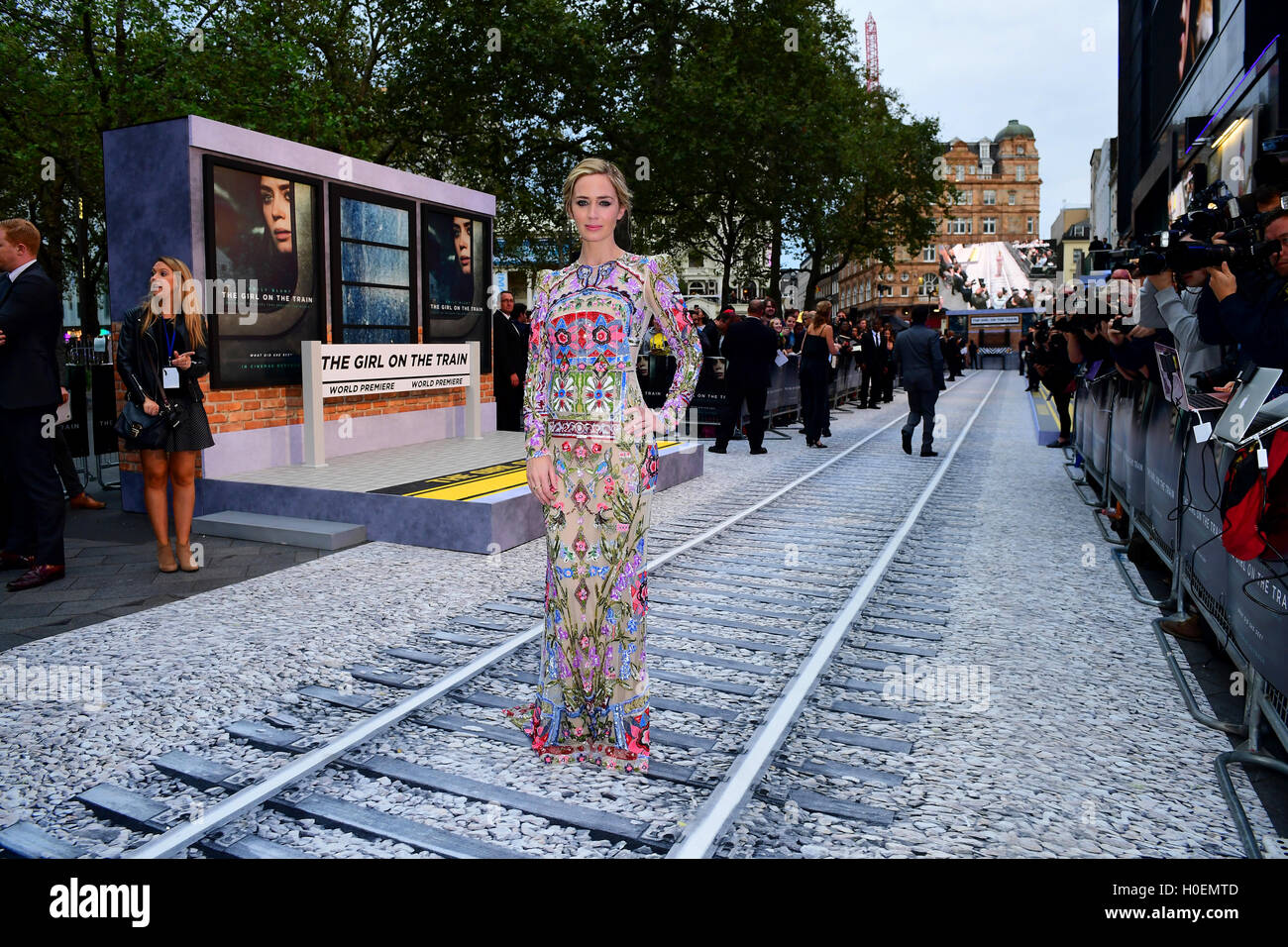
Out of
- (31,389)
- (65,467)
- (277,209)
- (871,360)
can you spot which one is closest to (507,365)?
(277,209)

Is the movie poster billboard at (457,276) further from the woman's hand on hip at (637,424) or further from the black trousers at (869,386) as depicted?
the black trousers at (869,386)

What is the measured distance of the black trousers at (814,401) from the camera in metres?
15.5

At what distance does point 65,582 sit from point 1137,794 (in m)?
6.38

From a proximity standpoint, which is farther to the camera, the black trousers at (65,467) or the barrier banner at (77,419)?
the barrier banner at (77,419)

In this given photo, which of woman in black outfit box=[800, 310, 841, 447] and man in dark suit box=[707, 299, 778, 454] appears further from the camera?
woman in black outfit box=[800, 310, 841, 447]

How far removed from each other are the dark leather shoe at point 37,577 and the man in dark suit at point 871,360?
20.9 m

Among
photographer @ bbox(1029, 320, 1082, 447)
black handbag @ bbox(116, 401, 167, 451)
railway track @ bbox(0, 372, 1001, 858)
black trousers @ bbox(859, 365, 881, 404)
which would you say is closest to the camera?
railway track @ bbox(0, 372, 1001, 858)

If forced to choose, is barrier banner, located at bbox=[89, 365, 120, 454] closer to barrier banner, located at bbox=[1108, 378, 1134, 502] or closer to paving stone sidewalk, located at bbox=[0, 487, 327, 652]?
paving stone sidewalk, located at bbox=[0, 487, 327, 652]

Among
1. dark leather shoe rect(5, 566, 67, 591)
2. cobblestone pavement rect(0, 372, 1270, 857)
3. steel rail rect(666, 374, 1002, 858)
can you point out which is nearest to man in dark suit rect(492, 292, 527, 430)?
cobblestone pavement rect(0, 372, 1270, 857)

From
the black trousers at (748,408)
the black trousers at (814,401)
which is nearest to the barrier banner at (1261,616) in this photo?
the black trousers at (748,408)

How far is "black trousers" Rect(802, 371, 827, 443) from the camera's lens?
50.8ft

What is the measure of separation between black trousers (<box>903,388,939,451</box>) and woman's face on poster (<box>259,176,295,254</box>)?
860cm

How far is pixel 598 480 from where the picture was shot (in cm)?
363
